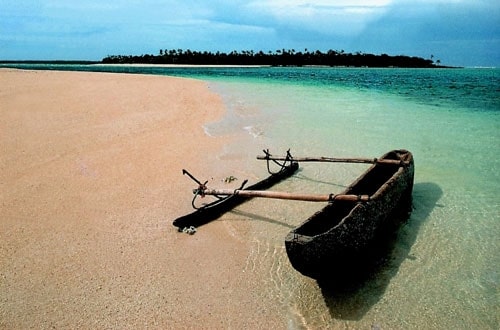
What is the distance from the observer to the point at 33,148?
866cm

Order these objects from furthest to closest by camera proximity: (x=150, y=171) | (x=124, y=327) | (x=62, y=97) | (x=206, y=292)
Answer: (x=62, y=97), (x=150, y=171), (x=206, y=292), (x=124, y=327)

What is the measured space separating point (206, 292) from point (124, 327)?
94cm

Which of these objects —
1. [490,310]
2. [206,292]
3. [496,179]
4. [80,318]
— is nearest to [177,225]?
[206,292]

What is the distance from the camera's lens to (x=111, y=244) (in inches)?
196

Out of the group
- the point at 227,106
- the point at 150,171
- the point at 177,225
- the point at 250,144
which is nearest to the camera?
the point at 177,225

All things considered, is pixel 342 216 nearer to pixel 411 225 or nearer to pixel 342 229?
pixel 342 229

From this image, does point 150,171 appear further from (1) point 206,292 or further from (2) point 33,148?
(1) point 206,292

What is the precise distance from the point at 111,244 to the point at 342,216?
3235mm

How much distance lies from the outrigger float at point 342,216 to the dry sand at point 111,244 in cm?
60

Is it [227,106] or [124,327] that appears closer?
[124,327]

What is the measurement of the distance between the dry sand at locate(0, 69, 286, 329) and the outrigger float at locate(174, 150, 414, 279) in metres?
0.60

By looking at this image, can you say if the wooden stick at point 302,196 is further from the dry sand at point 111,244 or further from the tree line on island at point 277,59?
the tree line on island at point 277,59

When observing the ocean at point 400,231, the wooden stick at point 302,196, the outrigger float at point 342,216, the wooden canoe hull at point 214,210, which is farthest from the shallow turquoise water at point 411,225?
the wooden stick at point 302,196

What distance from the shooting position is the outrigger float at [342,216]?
3742mm
